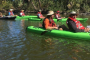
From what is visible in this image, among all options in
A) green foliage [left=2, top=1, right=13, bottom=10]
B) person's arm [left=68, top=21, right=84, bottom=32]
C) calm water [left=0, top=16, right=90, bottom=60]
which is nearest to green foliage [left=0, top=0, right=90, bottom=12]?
green foliage [left=2, top=1, right=13, bottom=10]

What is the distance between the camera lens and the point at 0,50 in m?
4.40

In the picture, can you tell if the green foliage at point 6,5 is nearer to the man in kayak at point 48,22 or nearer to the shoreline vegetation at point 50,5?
the shoreline vegetation at point 50,5

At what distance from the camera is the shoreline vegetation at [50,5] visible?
2464 cm

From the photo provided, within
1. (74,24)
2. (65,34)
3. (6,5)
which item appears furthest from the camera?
(6,5)

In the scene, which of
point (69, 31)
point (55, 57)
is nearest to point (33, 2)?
point (69, 31)

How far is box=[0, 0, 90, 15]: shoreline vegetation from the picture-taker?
24.6m

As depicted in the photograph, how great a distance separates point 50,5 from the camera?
27938 mm

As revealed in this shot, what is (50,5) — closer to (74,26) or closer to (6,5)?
(6,5)

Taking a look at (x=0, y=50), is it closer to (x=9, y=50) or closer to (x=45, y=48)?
(x=9, y=50)

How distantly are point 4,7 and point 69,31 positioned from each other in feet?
106

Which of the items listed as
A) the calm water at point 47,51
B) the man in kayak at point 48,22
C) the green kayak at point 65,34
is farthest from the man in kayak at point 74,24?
the man in kayak at point 48,22

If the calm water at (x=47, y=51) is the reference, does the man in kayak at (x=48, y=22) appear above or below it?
above

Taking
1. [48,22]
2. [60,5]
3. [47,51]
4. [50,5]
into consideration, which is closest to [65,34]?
[48,22]

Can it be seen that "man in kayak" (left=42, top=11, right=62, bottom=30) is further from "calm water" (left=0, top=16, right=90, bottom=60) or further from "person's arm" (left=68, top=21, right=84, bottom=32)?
"calm water" (left=0, top=16, right=90, bottom=60)
